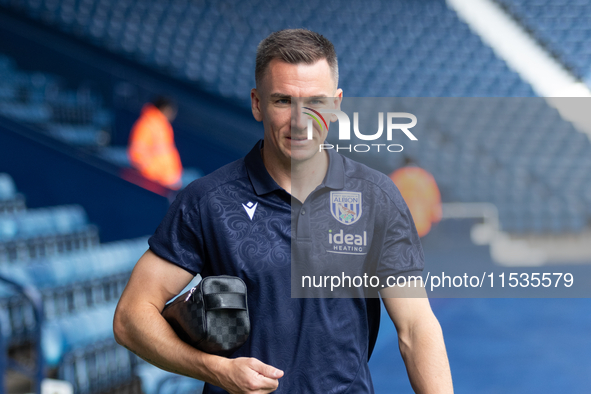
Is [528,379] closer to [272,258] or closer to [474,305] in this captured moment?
[474,305]

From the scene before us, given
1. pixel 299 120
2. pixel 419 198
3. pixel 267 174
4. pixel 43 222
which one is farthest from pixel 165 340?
pixel 43 222

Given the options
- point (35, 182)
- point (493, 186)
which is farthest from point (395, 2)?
point (493, 186)

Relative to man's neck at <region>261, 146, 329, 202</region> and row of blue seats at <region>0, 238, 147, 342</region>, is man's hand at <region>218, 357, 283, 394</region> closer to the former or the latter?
man's neck at <region>261, 146, 329, 202</region>

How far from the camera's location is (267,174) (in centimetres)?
136

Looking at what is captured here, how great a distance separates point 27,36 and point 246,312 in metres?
7.24

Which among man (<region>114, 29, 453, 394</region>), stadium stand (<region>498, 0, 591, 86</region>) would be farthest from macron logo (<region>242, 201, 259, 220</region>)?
stadium stand (<region>498, 0, 591, 86</region>)

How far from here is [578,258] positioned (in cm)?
183

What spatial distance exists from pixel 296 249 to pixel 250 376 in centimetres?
30

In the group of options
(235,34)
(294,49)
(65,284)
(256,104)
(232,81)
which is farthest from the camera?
(235,34)

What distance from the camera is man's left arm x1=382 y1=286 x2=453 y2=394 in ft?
4.20

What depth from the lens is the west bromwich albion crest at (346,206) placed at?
1.36 meters

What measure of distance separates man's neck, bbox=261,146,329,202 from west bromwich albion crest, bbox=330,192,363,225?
55 millimetres

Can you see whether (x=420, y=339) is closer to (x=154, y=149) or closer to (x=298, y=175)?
(x=298, y=175)

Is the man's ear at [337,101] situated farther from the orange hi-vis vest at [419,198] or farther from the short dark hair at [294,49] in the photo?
the orange hi-vis vest at [419,198]
